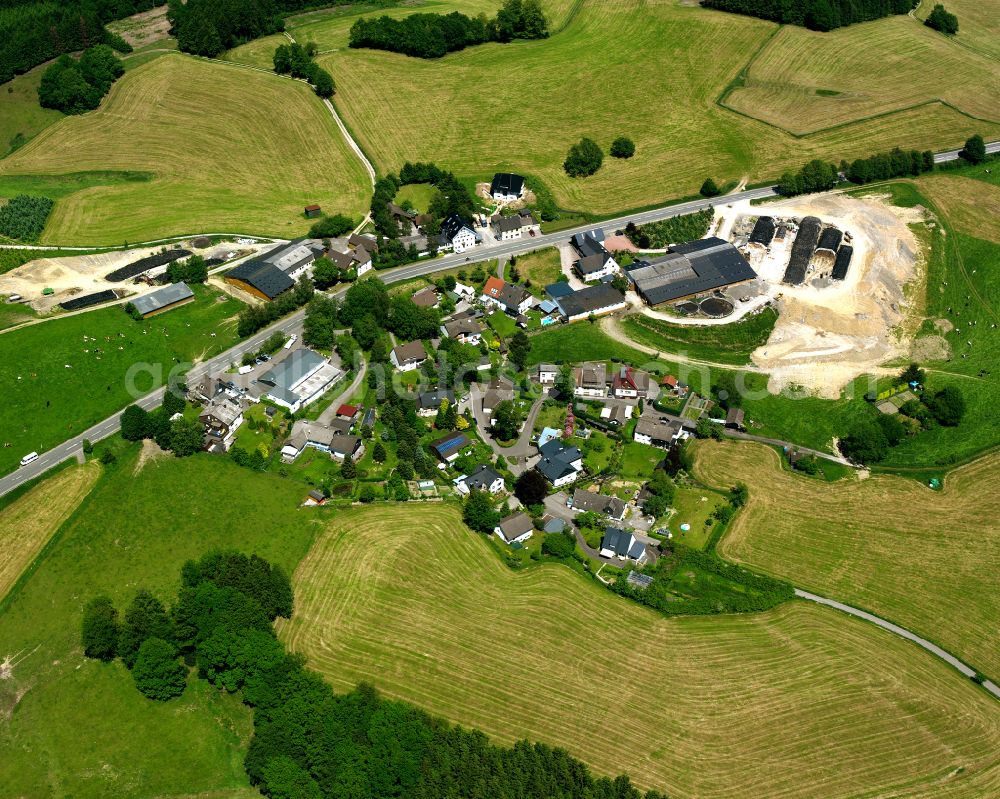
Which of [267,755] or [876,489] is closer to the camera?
[267,755]

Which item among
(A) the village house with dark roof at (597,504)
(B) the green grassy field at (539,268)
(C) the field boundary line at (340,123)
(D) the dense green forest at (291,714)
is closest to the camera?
(D) the dense green forest at (291,714)

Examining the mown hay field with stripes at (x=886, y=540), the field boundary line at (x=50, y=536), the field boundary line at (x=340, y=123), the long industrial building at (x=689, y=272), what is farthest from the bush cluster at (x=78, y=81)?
the mown hay field with stripes at (x=886, y=540)

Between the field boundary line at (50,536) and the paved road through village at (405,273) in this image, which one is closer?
the field boundary line at (50,536)

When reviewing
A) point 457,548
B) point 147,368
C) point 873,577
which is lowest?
point 873,577

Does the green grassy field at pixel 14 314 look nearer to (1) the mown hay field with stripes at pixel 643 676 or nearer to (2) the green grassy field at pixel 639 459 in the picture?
(1) the mown hay field with stripes at pixel 643 676

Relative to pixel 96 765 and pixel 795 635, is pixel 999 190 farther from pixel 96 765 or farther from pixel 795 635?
pixel 96 765

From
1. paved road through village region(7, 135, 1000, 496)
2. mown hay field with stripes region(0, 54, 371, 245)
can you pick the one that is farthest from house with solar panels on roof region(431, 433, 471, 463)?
mown hay field with stripes region(0, 54, 371, 245)

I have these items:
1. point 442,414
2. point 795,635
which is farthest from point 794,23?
point 795,635
